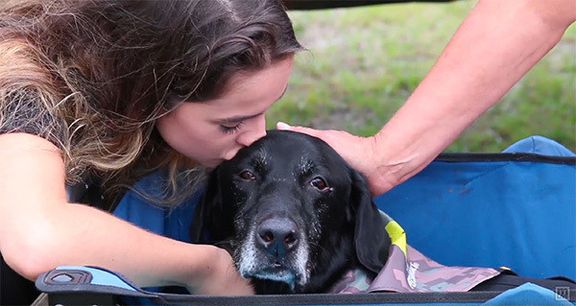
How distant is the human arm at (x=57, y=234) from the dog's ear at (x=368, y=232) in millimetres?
468

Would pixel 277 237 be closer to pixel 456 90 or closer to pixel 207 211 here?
pixel 207 211

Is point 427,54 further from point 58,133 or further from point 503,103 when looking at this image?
point 58,133

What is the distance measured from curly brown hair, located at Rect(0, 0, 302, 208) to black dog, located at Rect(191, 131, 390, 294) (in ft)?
0.75

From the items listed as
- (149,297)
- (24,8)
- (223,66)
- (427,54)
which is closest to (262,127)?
(223,66)

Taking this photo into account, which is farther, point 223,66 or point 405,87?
point 405,87

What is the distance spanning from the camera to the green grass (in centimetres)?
464

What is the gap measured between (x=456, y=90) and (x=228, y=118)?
65cm

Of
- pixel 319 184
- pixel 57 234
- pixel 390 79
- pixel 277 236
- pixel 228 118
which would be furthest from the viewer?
pixel 390 79

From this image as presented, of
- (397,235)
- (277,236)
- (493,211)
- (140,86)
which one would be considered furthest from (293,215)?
(493,211)

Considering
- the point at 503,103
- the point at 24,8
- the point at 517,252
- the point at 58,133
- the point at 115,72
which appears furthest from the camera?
the point at 503,103

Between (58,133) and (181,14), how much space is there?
0.38 m

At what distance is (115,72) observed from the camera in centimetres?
218

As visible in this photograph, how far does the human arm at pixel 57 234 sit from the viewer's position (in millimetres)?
1753

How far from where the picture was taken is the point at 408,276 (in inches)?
84.0
